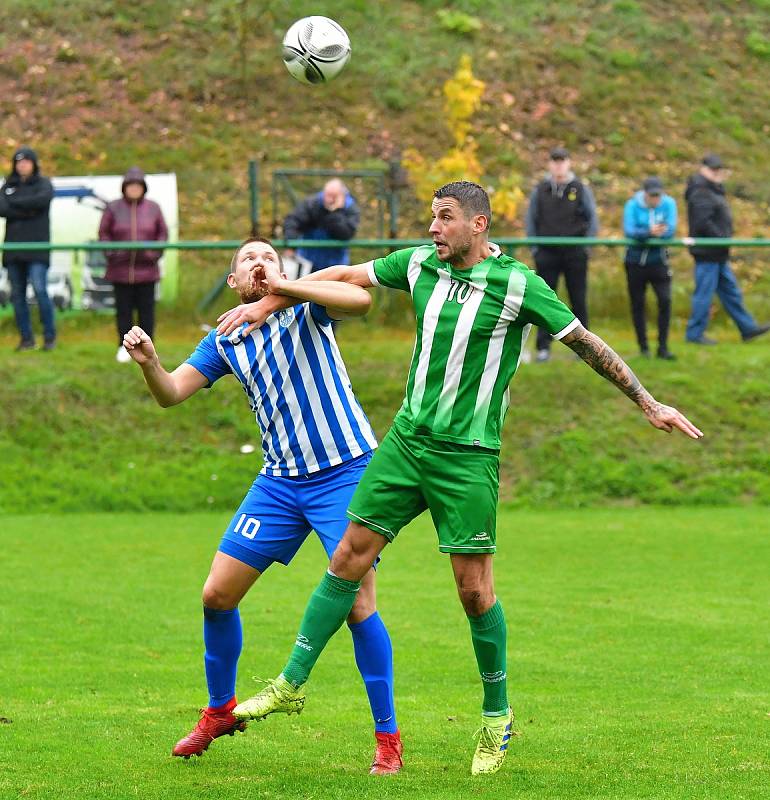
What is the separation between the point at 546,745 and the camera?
601cm

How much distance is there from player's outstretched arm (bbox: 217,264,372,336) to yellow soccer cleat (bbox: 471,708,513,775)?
69.6 inches

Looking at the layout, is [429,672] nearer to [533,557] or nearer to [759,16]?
[533,557]

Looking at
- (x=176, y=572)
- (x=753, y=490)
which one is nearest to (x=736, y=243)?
(x=753, y=490)

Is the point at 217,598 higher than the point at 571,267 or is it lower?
lower

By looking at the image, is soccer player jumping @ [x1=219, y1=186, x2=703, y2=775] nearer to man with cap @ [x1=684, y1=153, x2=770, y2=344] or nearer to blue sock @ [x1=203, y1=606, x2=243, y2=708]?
blue sock @ [x1=203, y1=606, x2=243, y2=708]

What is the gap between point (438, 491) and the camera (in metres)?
5.61

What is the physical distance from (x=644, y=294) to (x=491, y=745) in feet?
33.0

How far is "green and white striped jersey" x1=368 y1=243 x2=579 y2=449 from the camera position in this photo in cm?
558

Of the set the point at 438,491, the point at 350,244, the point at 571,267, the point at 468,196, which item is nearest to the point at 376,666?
the point at 438,491

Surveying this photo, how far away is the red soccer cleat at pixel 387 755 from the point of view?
221 inches

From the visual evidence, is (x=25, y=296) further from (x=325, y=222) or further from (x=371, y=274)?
(x=371, y=274)

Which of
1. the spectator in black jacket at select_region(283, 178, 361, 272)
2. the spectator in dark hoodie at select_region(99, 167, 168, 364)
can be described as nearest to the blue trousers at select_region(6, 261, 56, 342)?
the spectator in dark hoodie at select_region(99, 167, 168, 364)

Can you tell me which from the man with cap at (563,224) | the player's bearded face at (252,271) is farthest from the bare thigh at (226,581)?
the man with cap at (563,224)

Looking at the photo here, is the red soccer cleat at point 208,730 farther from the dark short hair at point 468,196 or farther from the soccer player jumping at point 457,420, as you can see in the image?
the dark short hair at point 468,196
